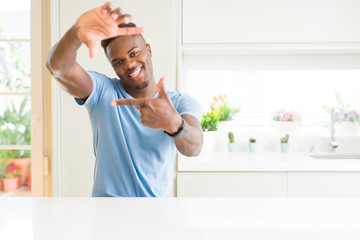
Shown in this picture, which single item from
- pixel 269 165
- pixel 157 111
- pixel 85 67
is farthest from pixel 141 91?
pixel 269 165

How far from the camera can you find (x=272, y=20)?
7.04ft

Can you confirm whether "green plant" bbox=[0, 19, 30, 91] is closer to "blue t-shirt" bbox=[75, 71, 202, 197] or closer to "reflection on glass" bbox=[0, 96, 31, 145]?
"reflection on glass" bbox=[0, 96, 31, 145]

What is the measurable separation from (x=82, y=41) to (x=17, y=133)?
5.34 ft

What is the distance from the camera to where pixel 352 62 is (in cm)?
258

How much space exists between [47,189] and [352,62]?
2.47 metres

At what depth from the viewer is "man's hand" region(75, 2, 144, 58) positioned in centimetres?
90

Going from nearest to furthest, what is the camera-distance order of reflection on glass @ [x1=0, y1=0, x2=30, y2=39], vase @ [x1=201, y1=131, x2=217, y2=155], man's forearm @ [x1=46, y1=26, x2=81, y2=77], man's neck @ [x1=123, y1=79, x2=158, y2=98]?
man's forearm @ [x1=46, y1=26, x2=81, y2=77], man's neck @ [x1=123, y1=79, x2=158, y2=98], vase @ [x1=201, y1=131, x2=217, y2=155], reflection on glass @ [x1=0, y1=0, x2=30, y2=39]

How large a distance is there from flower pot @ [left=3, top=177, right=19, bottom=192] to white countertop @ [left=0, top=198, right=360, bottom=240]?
1.47 metres

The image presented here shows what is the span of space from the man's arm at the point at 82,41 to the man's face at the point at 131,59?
13cm

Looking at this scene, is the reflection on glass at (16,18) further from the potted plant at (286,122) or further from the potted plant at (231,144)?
the potted plant at (286,122)

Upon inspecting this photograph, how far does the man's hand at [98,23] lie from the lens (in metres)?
0.90

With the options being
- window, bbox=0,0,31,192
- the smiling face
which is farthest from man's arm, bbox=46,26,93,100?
window, bbox=0,0,31,192

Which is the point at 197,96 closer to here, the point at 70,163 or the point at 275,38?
the point at 275,38

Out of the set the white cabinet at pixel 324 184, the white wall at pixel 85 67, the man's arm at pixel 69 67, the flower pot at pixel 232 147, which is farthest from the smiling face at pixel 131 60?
→ the flower pot at pixel 232 147
